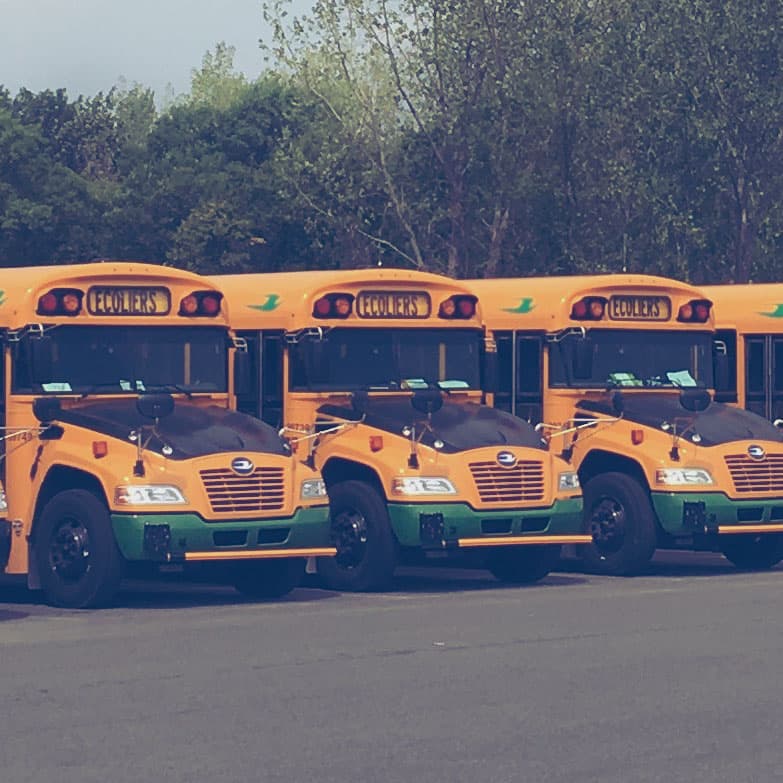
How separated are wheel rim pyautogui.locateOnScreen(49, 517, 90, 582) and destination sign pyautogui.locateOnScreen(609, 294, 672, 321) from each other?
6055mm

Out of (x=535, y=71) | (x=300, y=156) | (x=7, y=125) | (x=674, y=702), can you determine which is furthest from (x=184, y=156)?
(x=674, y=702)

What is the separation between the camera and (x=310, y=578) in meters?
19.1

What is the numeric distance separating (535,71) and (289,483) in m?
27.7

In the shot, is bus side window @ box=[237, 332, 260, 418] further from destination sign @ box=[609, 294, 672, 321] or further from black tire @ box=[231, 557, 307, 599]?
destination sign @ box=[609, 294, 672, 321]

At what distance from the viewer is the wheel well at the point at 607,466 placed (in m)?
20.0

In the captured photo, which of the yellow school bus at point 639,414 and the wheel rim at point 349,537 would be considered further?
the yellow school bus at point 639,414

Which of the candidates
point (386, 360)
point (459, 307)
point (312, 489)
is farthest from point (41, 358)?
point (459, 307)

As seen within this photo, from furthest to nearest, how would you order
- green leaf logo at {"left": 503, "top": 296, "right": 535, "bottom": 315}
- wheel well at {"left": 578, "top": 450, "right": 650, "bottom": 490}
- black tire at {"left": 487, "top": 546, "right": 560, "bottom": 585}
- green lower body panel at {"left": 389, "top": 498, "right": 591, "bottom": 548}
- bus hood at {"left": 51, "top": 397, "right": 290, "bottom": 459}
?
green leaf logo at {"left": 503, "top": 296, "right": 535, "bottom": 315} → wheel well at {"left": 578, "top": 450, "right": 650, "bottom": 490} → black tire at {"left": 487, "top": 546, "right": 560, "bottom": 585} → green lower body panel at {"left": 389, "top": 498, "right": 591, "bottom": 548} → bus hood at {"left": 51, "top": 397, "right": 290, "bottom": 459}

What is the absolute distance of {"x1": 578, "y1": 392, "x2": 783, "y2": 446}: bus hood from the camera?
19.8m

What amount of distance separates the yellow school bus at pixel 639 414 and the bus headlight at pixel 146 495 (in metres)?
4.93

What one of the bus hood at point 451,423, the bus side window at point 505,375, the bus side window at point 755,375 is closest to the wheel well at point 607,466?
the bus side window at point 505,375

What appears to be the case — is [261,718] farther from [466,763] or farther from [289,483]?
[289,483]

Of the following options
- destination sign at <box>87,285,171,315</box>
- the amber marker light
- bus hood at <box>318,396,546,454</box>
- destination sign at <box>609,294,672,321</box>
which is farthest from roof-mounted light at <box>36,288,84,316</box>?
destination sign at <box>609,294,672,321</box>

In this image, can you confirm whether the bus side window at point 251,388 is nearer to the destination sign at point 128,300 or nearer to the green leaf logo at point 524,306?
the destination sign at point 128,300
